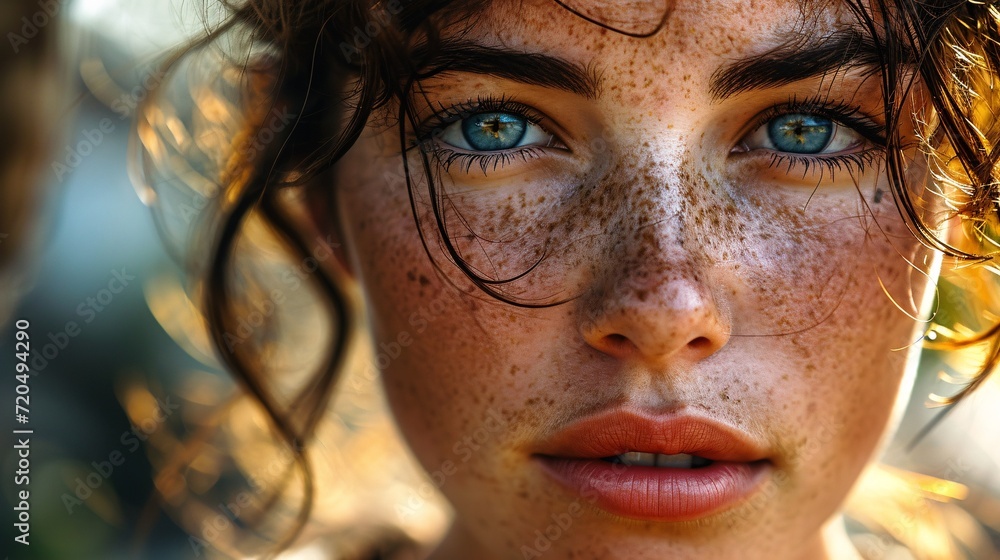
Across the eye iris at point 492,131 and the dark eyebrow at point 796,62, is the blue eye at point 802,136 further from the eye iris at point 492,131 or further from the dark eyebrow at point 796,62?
the eye iris at point 492,131

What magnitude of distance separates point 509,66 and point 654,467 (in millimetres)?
636

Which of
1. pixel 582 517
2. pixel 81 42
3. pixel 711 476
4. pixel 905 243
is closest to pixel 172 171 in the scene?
pixel 81 42

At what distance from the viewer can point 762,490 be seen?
1256 millimetres

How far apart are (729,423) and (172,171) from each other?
1479 millimetres

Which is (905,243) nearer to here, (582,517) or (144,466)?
(582,517)

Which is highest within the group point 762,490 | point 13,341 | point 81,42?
point 81,42

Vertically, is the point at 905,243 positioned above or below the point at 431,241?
above

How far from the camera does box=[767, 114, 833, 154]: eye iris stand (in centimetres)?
124

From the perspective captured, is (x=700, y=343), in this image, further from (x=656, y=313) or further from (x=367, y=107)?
(x=367, y=107)

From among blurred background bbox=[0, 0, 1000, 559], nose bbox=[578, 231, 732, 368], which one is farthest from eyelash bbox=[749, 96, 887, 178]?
blurred background bbox=[0, 0, 1000, 559]

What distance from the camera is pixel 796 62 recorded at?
1.14 meters

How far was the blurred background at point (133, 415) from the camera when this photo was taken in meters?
2.35

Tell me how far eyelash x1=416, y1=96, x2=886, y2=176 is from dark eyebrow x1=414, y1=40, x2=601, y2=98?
6 centimetres

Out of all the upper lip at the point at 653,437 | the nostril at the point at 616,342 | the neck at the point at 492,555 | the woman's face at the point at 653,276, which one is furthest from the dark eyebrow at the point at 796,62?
the neck at the point at 492,555
